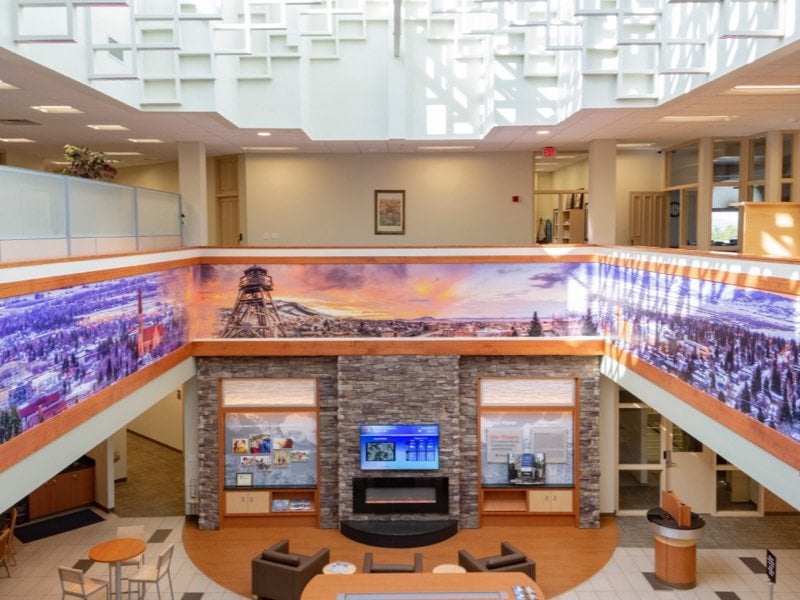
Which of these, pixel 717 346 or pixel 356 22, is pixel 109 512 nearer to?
pixel 356 22

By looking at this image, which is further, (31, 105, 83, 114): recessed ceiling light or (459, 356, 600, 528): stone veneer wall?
(459, 356, 600, 528): stone veneer wall

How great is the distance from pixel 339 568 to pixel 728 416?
649 centimetres

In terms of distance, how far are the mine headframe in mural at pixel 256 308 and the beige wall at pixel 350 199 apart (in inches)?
120

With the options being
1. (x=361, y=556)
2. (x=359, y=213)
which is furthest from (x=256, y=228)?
(x=361, y=556)

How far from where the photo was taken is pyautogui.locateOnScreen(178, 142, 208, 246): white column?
14.9m

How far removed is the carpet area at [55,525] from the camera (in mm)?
14080

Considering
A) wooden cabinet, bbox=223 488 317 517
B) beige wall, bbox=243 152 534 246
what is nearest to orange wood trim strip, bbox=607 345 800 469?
beige wall, bbox=243 152 534 246

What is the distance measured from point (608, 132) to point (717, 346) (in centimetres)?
680

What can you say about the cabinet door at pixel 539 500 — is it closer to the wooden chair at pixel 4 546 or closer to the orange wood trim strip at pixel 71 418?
the orange wood trim strip at pixel 71 418

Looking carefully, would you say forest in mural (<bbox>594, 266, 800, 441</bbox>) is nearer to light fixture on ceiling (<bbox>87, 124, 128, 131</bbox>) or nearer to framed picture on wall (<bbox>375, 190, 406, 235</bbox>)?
framed picture on wall (<bbox>375, 190, 406, 235</bbox>)

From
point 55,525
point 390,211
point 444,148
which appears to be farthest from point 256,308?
point 55,525

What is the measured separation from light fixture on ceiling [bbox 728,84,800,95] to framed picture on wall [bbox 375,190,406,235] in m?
8.40

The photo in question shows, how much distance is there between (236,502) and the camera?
14602 millimetres

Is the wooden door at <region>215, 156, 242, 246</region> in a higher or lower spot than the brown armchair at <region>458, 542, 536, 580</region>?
higher
